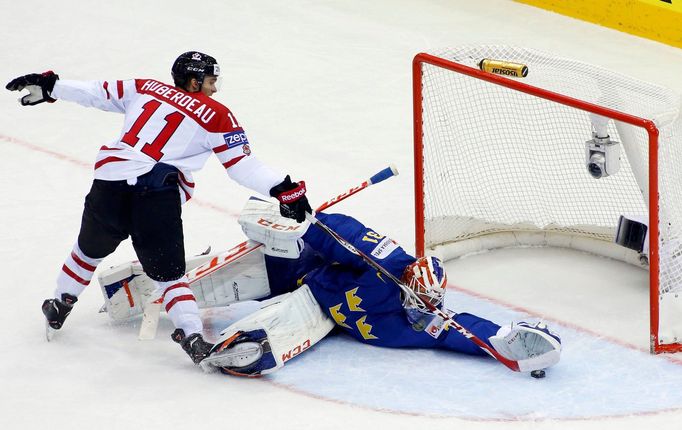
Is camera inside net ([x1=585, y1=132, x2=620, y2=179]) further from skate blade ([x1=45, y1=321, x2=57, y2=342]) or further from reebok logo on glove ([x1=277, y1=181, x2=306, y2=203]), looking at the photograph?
skate blade ([x1=45, y1=321, x2=57, y2=342])

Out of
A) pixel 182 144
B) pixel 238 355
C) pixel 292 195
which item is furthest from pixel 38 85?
pixel 238 355

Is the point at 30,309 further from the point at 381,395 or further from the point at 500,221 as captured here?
the point at 500,221

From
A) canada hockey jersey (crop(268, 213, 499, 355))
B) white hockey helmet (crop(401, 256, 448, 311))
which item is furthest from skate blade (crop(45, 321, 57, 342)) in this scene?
white hockey helmet (crop(401, 256, 448, 311))

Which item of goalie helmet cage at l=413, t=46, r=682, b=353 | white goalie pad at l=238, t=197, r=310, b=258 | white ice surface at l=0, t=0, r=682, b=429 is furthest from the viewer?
goalie helmet cage at l=413, t=46, r=682, b=353

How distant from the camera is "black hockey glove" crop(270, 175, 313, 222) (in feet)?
15.3

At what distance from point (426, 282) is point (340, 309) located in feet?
1.24

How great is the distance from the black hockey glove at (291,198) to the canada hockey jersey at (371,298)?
316 mm

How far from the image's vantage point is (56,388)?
4.70 m

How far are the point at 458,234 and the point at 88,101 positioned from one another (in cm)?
170

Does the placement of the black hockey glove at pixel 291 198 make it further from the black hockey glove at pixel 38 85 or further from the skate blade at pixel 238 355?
the black hockey glove at pixel 38 85

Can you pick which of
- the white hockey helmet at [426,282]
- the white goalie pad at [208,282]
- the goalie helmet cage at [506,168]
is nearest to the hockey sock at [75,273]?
the white goalie pad at [208,282]

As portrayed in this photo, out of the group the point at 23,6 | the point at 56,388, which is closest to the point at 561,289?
the point at 56,388

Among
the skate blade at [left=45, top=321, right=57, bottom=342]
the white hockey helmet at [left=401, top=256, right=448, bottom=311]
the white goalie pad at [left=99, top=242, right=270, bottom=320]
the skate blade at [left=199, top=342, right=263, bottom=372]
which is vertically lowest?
the skate blade at [left=45, top=321, right=57, bottom=342]

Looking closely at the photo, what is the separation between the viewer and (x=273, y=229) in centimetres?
499
